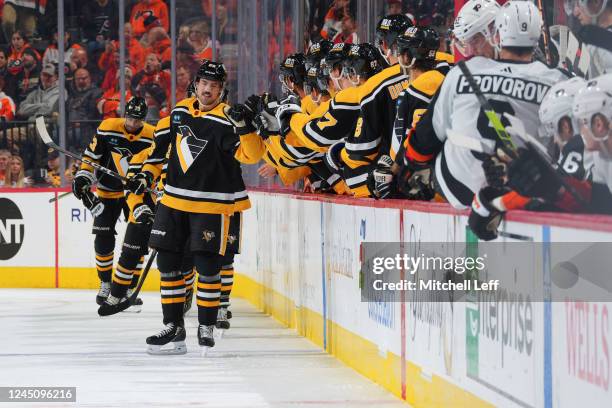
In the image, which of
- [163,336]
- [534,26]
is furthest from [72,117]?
[534,26]

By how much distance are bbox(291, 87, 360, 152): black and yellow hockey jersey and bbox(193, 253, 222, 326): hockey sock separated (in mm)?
783

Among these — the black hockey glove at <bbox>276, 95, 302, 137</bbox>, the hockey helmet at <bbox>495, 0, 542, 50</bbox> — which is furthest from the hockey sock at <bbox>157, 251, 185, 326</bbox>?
the hockey helmet at <bbox>495, 0, 542, 50</bbox>

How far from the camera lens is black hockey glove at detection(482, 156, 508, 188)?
3479 millimetres

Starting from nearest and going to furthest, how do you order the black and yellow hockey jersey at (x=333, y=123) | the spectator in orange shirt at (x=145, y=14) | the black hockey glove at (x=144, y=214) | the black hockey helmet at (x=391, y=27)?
the black hockey helmet at (x=391, y=27) → the black and yellow hockey jersey at (x=333, y=123) → the black hockey glove at (x=144, y=214) → the spectator in orange shirt at (x=145, y=14)

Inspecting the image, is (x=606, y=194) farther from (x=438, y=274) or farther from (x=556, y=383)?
(x=438, y=274)

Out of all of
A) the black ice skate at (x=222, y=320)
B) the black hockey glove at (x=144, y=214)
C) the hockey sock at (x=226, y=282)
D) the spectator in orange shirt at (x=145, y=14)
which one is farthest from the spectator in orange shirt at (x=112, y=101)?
the black ice skate at (x=222, y=320)

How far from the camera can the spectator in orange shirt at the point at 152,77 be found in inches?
537

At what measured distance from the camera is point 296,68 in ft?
24.3

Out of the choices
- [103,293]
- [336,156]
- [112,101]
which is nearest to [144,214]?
[103,293]

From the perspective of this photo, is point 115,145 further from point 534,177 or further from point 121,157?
point 534,177

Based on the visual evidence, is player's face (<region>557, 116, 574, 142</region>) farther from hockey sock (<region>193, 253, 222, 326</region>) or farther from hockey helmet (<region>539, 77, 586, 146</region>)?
hockey sock (<region>193, 253, 222, 326</region>)

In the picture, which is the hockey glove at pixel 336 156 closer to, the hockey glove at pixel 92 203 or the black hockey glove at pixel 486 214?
the black hockey glove at pixel 486 214

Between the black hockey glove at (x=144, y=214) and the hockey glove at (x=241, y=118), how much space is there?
232cm

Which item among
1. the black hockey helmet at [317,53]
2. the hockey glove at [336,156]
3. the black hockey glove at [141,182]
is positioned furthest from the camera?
the black hockey glove at [141,182]
